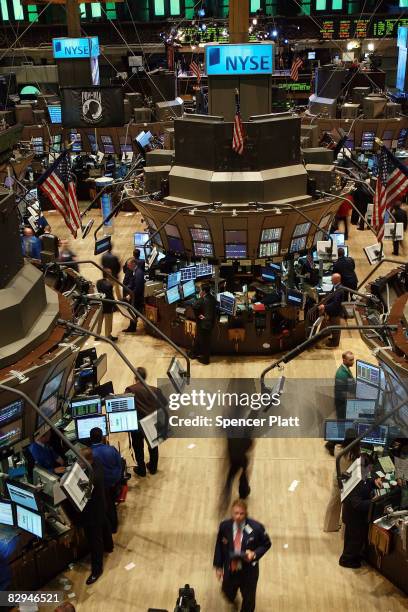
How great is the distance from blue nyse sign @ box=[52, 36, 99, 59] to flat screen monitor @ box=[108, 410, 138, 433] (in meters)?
19.0

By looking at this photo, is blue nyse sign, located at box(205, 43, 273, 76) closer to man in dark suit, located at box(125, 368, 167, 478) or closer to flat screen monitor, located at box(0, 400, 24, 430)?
man in dark suit, located at box(125, 368, 167, 478)

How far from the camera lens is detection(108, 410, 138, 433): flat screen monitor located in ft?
31.3

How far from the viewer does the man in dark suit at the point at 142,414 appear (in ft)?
32.8

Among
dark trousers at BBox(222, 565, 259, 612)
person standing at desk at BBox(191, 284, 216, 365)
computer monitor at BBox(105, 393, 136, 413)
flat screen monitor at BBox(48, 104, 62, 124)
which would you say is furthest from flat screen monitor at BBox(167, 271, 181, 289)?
flat screen monitor at BBox(48, 104, 62, 124)

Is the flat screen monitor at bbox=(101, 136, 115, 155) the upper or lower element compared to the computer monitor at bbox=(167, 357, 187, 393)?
lower

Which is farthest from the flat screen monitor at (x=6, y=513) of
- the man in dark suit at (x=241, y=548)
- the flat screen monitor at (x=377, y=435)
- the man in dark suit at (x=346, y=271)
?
the man in dark suit at (x=346, y=271)

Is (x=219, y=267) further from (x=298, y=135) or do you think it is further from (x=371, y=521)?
(x=371, y=521)

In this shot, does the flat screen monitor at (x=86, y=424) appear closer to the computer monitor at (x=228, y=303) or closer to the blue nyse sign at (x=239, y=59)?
the computer monitor at (x=228, y=303)

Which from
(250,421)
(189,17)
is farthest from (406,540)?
(189,17)

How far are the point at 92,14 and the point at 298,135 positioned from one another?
→ 31.2 m

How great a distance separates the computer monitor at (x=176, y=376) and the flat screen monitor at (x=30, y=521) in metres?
2.04

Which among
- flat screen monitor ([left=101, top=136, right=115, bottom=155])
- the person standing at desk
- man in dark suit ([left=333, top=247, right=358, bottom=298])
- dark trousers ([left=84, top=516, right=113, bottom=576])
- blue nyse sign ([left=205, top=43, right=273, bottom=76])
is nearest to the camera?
dark trousers ([left=84, top=516, right=113, bottom=576])

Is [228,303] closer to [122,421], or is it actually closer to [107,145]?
[122,421]

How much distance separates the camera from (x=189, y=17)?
4294 centimetres
